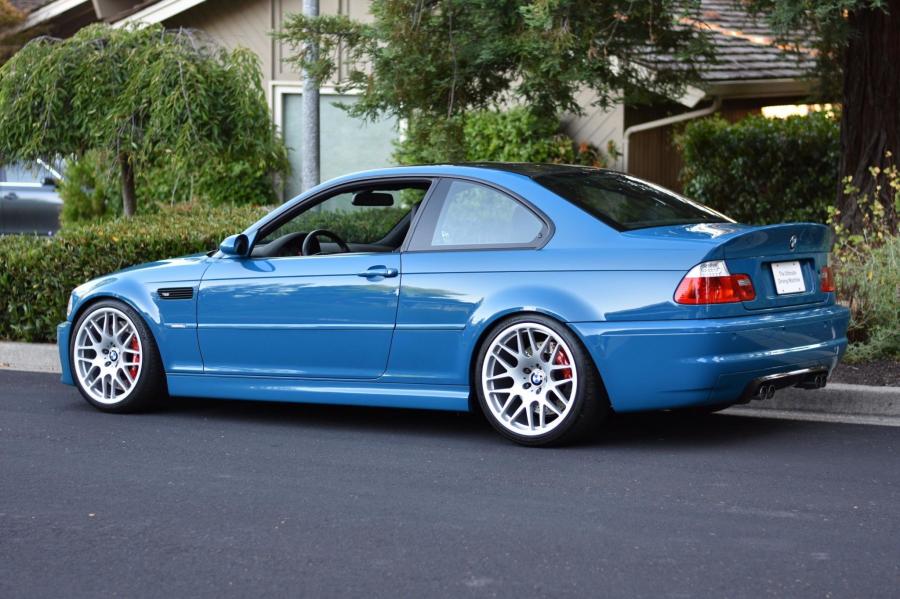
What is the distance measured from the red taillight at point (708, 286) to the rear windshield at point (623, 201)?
481 millimetres

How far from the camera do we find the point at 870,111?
460 inches

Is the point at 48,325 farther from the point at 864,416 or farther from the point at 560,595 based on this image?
the point at 560,595

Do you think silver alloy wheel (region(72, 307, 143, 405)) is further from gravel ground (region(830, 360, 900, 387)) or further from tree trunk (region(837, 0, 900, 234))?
tree trunk (region(837, 0, 900, 234))

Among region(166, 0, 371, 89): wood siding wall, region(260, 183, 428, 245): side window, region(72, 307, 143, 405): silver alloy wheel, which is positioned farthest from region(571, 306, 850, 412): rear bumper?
region(166, 0, 371, 89): wood siding wall

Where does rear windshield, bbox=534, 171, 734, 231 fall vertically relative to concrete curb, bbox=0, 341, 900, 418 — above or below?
above

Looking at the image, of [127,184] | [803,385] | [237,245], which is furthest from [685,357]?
[127,184]

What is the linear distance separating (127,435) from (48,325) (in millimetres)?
3412

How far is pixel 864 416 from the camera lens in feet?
25.2

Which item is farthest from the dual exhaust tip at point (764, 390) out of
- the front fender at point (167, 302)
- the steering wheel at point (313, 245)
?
the front fender at point (167, 302)

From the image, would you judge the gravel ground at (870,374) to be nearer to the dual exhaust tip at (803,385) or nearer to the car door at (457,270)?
the dual exhaust tip at (803,385)

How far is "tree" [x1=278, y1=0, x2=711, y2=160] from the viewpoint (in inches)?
397

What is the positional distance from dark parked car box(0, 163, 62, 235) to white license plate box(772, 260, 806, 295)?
52.4 feet

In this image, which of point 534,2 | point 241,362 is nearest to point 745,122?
point 534,2

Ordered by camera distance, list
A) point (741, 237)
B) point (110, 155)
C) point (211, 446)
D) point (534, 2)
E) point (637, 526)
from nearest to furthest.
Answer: point (637, 526) → point (741, 237) → point (211, 446) → point (534, 2) → point (110, 155)
